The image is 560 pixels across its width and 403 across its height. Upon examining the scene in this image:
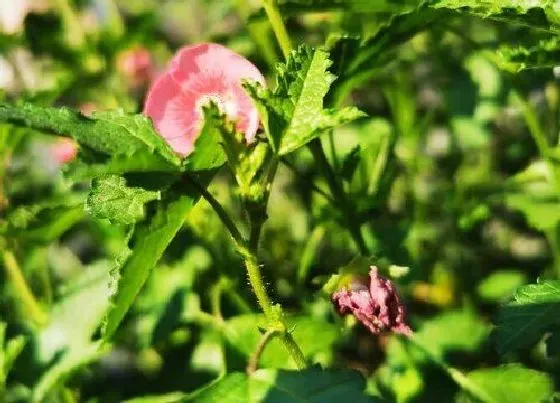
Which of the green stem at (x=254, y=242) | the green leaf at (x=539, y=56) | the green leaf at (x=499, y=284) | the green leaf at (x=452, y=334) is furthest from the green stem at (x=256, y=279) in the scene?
the green leaf at (x=499, y=284)

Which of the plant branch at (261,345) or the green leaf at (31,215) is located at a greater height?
the green leaf at (31,215)

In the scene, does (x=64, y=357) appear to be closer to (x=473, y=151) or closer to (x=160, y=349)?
(x=160, y=349)

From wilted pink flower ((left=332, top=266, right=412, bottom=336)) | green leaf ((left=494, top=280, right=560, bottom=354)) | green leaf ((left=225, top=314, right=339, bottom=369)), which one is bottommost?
green leaf ((left=225, top=314, right=339, bottom=369))

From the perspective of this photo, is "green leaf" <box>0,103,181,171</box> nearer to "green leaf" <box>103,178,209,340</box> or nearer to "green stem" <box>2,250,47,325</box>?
"green leaf" <box>103,178,209,340</box>

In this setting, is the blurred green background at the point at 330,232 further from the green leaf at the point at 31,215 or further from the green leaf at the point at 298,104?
the green leaf at the point at 298,104

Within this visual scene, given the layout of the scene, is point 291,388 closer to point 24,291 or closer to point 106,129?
point 106,129

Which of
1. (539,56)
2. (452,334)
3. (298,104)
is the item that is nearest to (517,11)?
(539,56)

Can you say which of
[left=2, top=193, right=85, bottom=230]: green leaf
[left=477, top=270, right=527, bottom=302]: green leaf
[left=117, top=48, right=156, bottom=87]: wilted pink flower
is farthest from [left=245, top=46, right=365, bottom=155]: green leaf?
[left=117, top=48, right=156, bottom=87]: wilted pink flower

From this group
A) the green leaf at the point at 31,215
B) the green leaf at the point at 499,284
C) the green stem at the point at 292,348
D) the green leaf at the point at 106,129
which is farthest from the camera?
the green leaf at the point at 499,284
